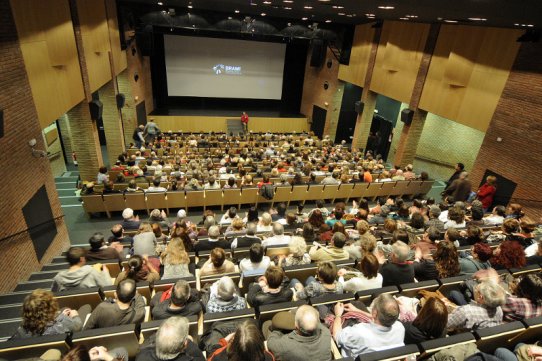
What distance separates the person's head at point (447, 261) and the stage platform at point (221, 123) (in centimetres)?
1446

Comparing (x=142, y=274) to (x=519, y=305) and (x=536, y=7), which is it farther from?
(x=536, y=7)

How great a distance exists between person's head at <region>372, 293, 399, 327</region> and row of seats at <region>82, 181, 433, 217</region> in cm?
600

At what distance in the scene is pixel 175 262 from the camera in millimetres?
3848

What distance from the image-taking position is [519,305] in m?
2.94

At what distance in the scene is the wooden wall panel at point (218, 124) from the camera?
16.4 meters

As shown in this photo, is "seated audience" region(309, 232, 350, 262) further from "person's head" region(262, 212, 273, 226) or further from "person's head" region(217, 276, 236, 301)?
"person's head" region(217, 276, 236, 301)

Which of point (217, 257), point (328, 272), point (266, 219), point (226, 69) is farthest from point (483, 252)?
point (226, 69)

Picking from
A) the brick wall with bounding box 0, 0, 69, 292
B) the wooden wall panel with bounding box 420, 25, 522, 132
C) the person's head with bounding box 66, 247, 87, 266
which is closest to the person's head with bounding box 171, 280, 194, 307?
the person's head with bounding box 66, 247, 87, 266

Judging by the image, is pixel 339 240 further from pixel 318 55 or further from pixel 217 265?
pixel 318 55

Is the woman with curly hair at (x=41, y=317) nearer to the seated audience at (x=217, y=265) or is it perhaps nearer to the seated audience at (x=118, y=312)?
the seated audience at (x=118, y=312)

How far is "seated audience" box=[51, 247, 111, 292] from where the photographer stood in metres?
3.43

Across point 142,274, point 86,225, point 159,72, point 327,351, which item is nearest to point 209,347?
point 327,351

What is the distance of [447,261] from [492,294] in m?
0.98

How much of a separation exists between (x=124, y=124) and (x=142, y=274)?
11452 millimetres
